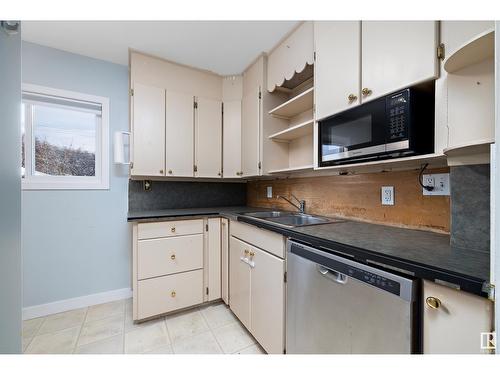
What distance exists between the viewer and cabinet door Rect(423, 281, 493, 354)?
56 centimetres

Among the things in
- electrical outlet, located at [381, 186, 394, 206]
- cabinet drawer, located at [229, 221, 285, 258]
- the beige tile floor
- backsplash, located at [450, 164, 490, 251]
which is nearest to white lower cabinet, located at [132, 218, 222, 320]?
the beige tile floor

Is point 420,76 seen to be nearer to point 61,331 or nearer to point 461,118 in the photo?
point 461,118

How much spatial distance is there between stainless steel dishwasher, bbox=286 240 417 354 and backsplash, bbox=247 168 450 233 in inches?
23.9

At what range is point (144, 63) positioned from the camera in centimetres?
199

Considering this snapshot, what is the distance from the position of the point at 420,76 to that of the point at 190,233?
73.3 inches

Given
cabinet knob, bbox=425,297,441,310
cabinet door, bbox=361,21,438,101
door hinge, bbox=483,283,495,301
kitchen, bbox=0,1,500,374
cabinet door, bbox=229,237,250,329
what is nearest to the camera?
door hinge, bbox=483,283,495,301

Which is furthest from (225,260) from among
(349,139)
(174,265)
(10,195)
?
(10,195)

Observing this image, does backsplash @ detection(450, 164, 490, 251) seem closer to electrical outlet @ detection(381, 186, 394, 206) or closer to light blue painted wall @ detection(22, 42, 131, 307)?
electrical outlet @ detection(381, 186, 394, 206)

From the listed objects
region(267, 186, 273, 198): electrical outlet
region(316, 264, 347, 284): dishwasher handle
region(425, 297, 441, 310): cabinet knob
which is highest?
region(267, 186, 273, 198): electrical outlet

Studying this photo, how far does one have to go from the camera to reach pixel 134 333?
65.9 inches

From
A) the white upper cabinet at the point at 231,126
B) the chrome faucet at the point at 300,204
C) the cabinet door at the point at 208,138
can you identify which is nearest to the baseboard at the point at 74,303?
the cabinet door at the point at 208,138

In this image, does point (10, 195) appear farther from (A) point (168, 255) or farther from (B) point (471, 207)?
(B) point (471, 207)

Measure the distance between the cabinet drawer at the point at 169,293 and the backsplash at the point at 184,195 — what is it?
0.81 m
